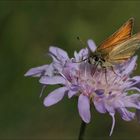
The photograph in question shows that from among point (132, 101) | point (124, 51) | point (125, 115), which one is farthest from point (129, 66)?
point (125, 115)

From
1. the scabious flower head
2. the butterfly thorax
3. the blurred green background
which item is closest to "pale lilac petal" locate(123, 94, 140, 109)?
the scabious flower head

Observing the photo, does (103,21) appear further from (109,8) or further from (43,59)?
(43,59)

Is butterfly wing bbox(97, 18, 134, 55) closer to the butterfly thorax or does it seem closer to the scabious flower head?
the butterfly thorax

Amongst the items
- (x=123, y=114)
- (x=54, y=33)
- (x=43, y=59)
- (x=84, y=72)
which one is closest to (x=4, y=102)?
(x=43, y=59)

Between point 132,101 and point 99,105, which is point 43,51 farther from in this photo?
point 99,105

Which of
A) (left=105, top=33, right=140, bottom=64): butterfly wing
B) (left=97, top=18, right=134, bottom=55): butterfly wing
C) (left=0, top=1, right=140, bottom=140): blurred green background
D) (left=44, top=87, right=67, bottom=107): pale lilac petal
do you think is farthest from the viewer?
(left=0, top=1, right=140, bottom=140): blurred green background

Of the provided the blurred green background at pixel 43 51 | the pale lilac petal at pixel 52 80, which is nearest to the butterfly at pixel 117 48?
the pale lilac petal at pixel 52 80

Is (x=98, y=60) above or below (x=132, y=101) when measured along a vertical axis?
above
